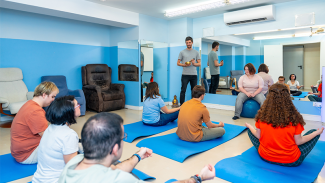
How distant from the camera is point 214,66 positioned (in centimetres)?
605

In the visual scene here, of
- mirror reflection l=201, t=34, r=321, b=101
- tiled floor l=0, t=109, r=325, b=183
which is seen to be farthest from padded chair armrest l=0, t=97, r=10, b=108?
mirror reflection l=201, t=34, r=321, b=101

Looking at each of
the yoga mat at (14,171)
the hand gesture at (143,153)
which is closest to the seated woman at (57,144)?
the hand gesture at (143,153)

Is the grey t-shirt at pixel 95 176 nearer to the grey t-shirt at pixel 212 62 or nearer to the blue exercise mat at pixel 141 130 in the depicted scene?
the blue exercise mat at pixel 141 130

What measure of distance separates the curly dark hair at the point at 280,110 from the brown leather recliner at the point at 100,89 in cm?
→ 401

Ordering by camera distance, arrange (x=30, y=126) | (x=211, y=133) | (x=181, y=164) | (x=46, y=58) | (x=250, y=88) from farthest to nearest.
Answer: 1. (x=46, y=58)
2. (x=250, y=88)
3. (x=211, y=133)
4. (x=181, y=164)
5. (x=30, y=126)

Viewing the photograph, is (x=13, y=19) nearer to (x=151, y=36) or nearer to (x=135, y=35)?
(x=135, y=35)

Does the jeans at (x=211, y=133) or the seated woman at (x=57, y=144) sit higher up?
the seated woman at (x=57, y=144)

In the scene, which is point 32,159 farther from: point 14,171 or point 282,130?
point 282,130

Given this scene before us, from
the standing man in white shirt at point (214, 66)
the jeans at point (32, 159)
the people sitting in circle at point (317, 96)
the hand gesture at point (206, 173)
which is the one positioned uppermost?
the standing man in white shirt at point (214, 66)

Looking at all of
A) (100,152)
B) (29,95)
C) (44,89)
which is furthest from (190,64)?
(100,152)

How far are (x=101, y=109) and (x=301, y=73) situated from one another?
15.0 feet

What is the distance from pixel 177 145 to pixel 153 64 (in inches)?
138

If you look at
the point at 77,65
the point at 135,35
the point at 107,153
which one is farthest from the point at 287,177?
the point at 77,65

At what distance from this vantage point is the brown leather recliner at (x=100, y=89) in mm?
5488
